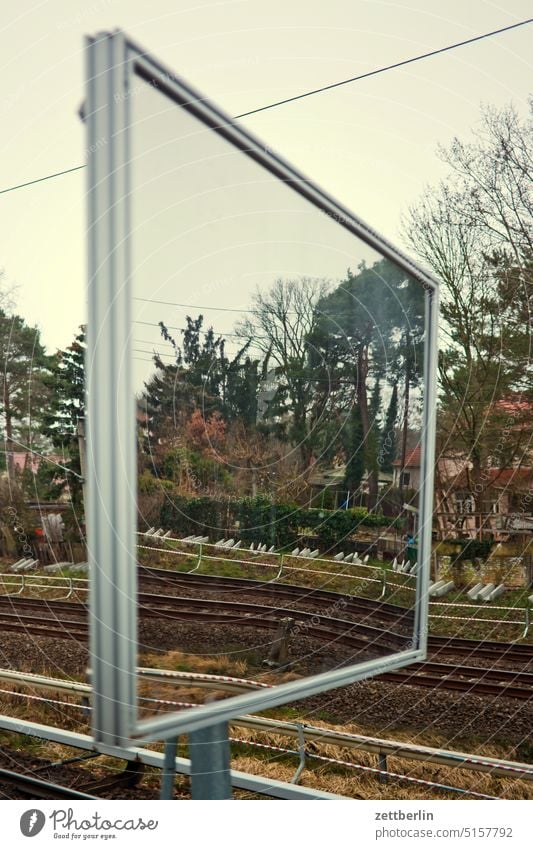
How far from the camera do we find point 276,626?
1.30 m

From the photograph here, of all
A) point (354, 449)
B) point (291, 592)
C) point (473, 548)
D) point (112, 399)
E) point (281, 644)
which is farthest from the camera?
point (473, 548)

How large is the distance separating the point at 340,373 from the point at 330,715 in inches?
61.8

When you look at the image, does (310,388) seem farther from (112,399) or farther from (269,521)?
(112,399)

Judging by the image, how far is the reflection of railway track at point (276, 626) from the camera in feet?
3.81

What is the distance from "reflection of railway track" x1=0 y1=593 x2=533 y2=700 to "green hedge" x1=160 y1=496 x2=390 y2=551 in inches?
4.8

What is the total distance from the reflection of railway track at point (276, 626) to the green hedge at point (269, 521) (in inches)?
4.8

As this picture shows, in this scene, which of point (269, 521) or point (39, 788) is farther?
point (39, 788)

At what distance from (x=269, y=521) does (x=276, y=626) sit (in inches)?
7.3

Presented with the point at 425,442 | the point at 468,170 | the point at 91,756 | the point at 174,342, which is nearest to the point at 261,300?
the point at 174,342

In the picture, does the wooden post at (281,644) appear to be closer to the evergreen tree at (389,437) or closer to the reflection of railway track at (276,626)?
the reflection of railway track at (276,626)

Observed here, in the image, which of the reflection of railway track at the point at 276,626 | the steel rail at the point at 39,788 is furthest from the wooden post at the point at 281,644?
the steel rail at the point at 39,788

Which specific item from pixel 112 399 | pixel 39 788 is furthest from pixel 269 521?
pixel 39 788

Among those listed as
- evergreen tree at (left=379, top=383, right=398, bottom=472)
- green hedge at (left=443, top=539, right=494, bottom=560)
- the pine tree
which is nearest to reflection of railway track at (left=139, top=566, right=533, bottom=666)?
evergreen tree at (left=379, top=383, right=398, bottom=472)

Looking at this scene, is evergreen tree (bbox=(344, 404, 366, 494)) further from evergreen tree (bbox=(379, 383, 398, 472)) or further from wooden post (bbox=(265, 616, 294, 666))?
wooden post (bbox=(265, 616, 294, 666))
